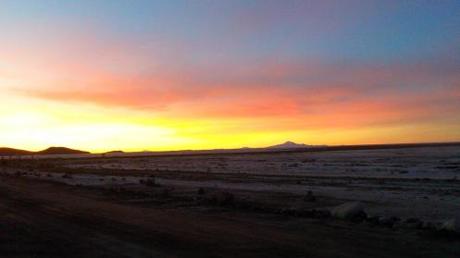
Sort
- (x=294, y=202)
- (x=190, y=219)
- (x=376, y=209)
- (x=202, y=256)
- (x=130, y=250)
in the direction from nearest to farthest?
(x=202, y=256)
(x=130, y=250)
(x=190, y=219)
(x=376, y=209)
(x=294, y=202)

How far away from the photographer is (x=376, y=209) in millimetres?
25047

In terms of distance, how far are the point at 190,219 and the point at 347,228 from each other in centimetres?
567

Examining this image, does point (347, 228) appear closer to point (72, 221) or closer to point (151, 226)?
point (151, 226)

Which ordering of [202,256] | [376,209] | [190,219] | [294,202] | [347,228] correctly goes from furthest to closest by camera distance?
[294,202]
[376,209]
[190,219]
[347,228]
[202,256]

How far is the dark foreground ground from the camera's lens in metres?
14.8

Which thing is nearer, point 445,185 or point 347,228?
point 347,228

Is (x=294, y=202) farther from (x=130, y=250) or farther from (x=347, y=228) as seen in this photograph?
(x=130, y=250)

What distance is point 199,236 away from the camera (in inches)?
688

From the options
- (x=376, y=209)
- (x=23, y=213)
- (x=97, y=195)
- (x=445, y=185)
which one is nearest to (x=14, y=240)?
(x=23, y=213)

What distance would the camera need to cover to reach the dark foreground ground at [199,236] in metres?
14.8

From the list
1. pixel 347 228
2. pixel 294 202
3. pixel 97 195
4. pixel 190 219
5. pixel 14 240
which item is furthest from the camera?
pixel 97 195

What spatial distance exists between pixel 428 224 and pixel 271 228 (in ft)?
15.3

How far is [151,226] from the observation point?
20156mm

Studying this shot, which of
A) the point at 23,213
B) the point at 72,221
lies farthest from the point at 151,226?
the point at 23,213
